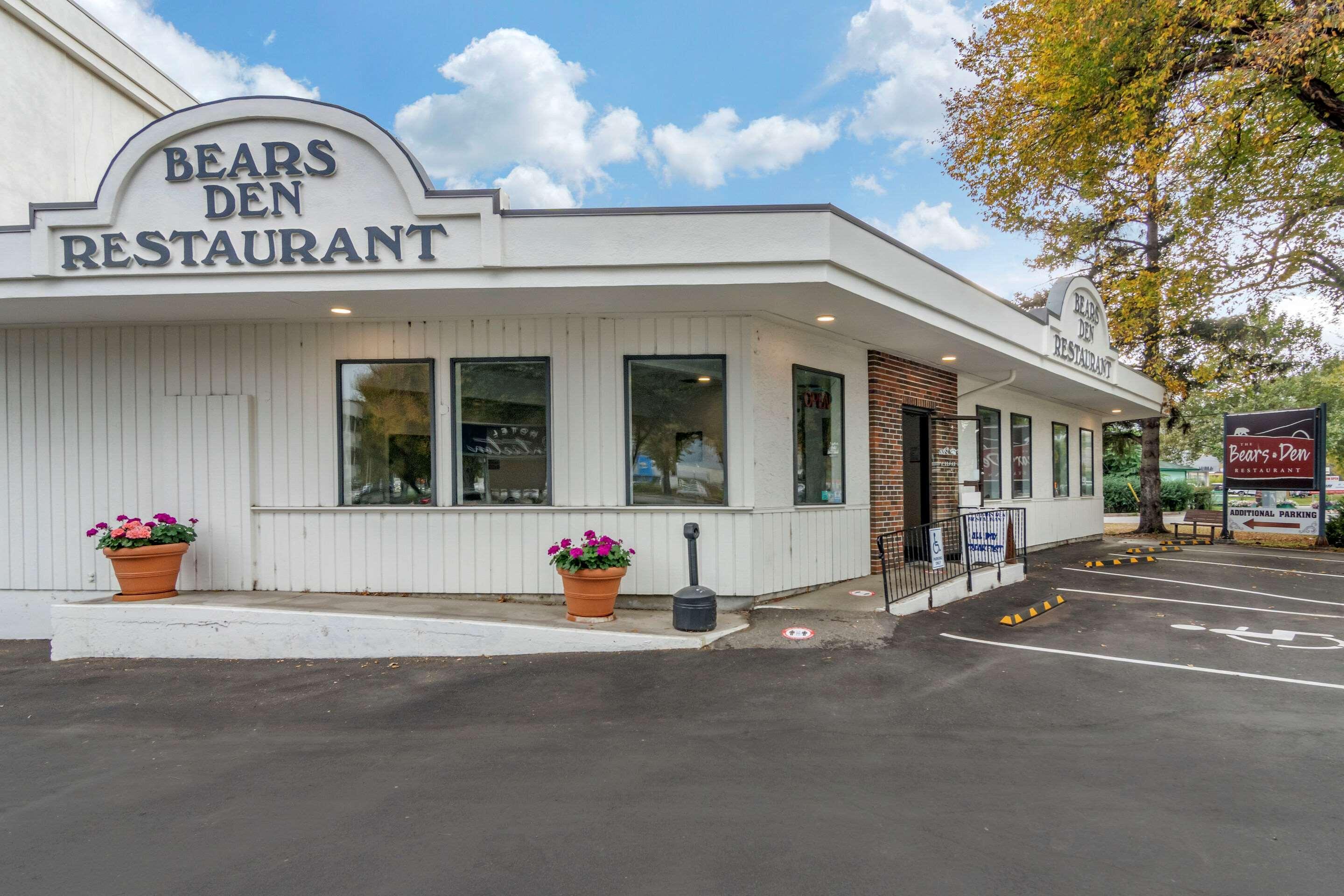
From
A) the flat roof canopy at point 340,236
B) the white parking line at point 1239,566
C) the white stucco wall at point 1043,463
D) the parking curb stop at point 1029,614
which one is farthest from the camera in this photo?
the white stucco wall at point 1043,463

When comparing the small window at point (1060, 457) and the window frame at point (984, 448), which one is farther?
the small window at point (1060, 457)

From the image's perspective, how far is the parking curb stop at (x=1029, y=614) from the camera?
7562 millimetres

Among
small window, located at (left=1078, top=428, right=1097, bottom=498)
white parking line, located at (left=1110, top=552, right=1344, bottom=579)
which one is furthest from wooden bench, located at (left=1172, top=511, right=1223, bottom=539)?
white parking line, located at (left=1110, top=552, right=1344, bottom=579)

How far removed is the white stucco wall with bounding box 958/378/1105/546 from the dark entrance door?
1.30 metres

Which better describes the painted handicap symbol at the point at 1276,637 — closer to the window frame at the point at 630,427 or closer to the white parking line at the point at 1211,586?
the white parking line at the point at 1211,586

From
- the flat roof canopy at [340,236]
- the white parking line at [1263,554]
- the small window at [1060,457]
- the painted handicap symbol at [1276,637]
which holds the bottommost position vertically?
the white parking line at [1263,554]

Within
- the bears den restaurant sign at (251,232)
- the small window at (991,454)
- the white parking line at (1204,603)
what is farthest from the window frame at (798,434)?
the small window at (991,454)

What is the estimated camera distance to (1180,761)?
401 centimetres

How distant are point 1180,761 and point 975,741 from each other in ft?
3.62

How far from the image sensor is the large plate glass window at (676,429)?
7.78 m

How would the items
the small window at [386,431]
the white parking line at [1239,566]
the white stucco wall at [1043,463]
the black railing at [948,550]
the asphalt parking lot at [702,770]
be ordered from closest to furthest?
the asphalt parking lot at [702,770], the small window at [386,431], the black railing at [948,550], the white parking line at [1239,566], the white stucco wall at [1043,463]

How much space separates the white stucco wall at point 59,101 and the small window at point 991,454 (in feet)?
47.5

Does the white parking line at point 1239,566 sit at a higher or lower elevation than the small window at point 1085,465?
lower

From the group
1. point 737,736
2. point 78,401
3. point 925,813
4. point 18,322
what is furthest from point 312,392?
point 925,813
